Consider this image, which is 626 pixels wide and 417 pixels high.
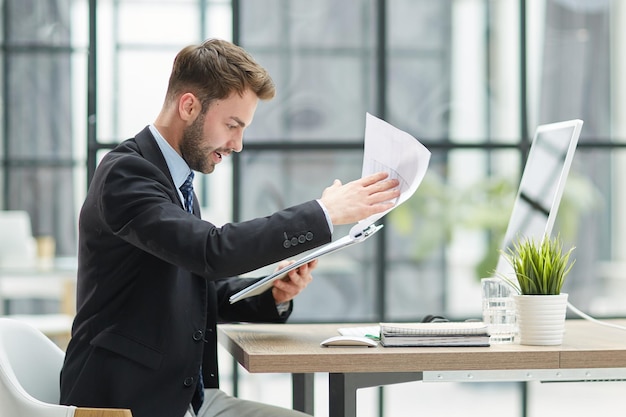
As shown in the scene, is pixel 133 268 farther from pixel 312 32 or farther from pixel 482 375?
pixel 312 32

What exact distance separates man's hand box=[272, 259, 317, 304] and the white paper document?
200 mm

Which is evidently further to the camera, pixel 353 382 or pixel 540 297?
pixel 540 297

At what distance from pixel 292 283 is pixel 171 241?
53 centimetres

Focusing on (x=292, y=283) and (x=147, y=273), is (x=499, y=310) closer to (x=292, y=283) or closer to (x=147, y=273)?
(x=292, y=283)

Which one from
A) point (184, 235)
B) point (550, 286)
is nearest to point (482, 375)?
point (550, 286)

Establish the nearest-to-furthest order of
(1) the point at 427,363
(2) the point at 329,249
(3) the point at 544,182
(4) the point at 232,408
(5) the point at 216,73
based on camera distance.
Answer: (1) the point at 427,363 → (2) the point at 329,249 → (5) the point at 216,73 → (4) the point at 232,408 → (3) the point at 544,182

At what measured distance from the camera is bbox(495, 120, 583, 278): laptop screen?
2287 mm

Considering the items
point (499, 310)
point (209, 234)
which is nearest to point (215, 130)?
point (209, 234)

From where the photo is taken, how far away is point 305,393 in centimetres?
252

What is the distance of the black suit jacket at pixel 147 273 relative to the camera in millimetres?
1909

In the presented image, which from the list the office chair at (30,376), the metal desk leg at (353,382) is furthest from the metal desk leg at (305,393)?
the office chair at (30,376)

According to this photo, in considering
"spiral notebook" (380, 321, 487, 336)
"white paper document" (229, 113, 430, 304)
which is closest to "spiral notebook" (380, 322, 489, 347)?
"spiral notebook" (380, 321, 487, 336)

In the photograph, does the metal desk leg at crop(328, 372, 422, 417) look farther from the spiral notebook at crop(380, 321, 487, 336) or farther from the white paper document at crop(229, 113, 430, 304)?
the white paper document at crop(229, 113, 430, 304)

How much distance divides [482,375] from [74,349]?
2.90 ft
